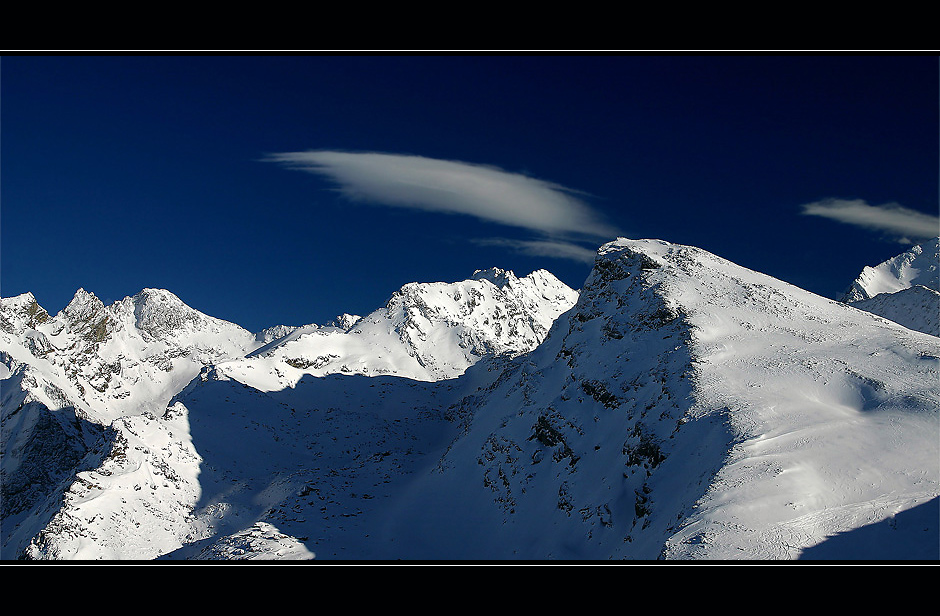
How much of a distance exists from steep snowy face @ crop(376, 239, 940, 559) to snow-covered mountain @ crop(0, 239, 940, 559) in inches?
6.5

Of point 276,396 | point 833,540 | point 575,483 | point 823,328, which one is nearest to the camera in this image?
point 833,540

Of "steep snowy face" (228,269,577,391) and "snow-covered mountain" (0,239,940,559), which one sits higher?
"steep snowy face" (228,269,577,391)

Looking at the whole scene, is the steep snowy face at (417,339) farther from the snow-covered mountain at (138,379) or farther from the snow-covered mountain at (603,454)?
the snow-covered mountain at (603,454)

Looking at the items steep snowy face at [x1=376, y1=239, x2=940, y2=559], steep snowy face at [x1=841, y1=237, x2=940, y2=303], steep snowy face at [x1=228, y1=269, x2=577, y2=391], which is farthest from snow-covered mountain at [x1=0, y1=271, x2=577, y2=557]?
steep snowy face at [x1=841, y1=237, x2=940, y2=303]

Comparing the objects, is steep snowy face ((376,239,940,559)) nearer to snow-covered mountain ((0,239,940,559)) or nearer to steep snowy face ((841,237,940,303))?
snow-covered mountain ((0,239,940,559))

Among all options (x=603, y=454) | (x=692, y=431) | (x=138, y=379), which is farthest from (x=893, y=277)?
(x=138, y=379)

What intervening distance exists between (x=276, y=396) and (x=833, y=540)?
96.7 m

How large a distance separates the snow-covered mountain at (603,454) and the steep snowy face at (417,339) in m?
12.6

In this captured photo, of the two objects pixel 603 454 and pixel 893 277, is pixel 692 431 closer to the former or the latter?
pixel 603 454

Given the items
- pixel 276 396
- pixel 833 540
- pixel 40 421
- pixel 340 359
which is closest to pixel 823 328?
pixel 833 540

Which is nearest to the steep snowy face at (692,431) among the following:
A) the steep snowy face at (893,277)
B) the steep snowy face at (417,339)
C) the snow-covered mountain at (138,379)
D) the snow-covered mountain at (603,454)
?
the snow-covered mountain at (603,454)

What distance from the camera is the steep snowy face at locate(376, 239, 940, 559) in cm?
2506
